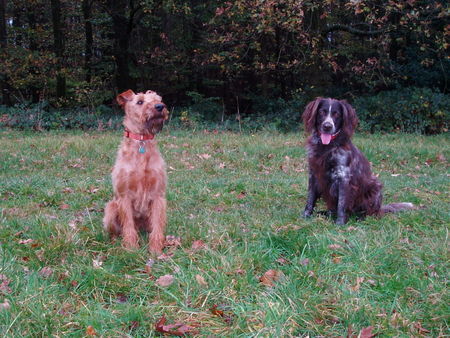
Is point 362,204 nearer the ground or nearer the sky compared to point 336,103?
nearer the ground

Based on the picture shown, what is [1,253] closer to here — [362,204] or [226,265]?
[226,265]

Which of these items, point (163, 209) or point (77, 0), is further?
point (77, 0)

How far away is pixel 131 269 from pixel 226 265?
85cm

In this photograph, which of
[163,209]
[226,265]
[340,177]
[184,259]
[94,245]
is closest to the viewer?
[226,265]

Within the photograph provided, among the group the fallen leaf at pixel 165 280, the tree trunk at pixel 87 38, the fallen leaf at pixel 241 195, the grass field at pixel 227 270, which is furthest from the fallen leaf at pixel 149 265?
the tree trunk at pixel 87 38

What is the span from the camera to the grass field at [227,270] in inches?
119

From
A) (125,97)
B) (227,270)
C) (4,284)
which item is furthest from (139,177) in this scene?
(4,284)

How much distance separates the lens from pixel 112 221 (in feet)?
15.4

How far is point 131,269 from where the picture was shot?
3.94 m

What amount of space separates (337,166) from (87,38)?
18490 millimetres

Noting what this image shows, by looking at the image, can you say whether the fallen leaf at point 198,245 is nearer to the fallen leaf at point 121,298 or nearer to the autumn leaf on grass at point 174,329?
the fallen leaf at point 121,298

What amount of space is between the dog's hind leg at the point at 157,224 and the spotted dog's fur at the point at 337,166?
1.97m

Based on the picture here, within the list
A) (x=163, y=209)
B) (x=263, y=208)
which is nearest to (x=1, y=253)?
(x=163, y=209)

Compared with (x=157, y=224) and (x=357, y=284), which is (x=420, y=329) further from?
(x=157, y=224)
